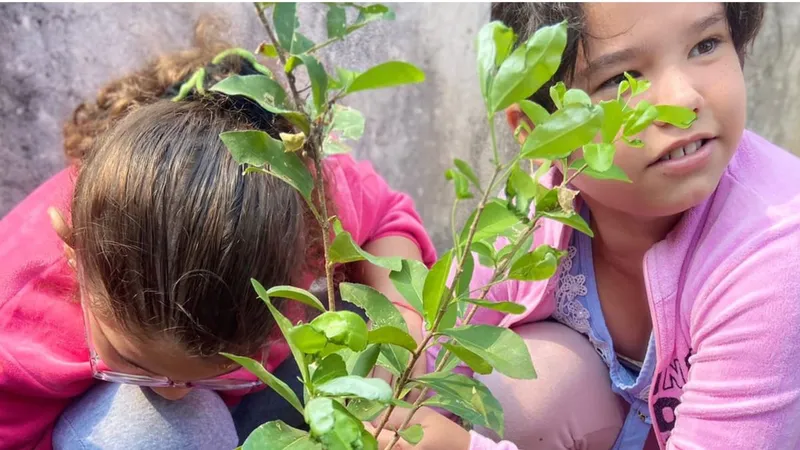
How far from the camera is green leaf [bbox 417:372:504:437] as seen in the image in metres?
0.52

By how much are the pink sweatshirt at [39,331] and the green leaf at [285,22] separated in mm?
640

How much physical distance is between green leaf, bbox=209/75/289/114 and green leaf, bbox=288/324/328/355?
131 millimetres

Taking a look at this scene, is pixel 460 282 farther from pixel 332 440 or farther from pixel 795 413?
pixel 795 413

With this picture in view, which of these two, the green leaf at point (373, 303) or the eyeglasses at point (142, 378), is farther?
the eyeglasses at point (142, 378)

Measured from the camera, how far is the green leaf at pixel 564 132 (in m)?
0.45

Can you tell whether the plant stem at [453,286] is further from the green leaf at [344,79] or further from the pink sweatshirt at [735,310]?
the pink sweatshirt at [735,310]

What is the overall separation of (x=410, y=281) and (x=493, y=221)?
0.08 m

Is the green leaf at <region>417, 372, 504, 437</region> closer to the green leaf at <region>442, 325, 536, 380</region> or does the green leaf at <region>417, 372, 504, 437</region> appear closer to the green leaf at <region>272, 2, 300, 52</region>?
the green leaf at <region>442, 325, 536, 380</region>

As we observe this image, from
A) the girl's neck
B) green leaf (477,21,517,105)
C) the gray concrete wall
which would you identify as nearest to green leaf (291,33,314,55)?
green leaf (477,21,517,105)

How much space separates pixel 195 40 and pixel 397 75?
41.2 inches

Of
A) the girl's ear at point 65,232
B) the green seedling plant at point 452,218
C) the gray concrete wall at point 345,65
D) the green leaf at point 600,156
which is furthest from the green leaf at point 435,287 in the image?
the gray concrete wall at point 345,65

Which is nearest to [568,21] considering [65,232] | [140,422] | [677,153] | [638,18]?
[638,18]

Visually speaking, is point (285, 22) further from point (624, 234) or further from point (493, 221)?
point (624, 234)

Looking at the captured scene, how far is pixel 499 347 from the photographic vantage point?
503 millimetres
